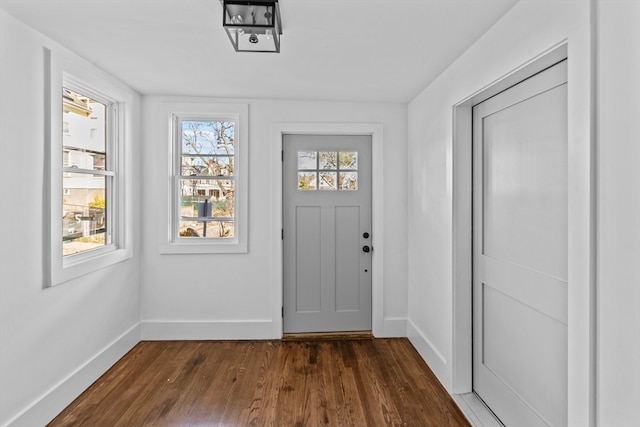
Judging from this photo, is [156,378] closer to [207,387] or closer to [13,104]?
[207,387]

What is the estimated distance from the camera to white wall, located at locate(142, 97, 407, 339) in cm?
349

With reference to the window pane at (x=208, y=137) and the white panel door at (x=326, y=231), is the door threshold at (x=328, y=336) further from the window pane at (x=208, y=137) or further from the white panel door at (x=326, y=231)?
the window pane at (x=208, y=137)

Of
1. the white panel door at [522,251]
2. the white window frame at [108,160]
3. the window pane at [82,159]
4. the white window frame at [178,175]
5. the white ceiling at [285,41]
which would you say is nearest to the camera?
the white panel door at [522,251]

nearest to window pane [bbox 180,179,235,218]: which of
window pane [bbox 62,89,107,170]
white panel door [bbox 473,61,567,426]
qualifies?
window pane [bbox 62,89,107,170]

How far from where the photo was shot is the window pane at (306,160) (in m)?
3.63

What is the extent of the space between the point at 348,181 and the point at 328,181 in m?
0.20

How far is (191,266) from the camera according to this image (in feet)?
11.5

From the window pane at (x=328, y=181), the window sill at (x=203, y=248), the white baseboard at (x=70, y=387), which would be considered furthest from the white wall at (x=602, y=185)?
the white baseboard at (x=70, y=387)

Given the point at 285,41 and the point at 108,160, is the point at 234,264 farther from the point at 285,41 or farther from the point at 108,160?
the point at 285,41

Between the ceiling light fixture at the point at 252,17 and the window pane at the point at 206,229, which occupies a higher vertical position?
the ceiling light fixture at the point at 252,17

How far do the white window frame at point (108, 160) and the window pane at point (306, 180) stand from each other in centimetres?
157

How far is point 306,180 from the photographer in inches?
143

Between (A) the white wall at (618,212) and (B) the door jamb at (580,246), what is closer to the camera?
(A) the white wall at (618,212)

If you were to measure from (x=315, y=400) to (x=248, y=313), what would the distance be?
1302mm
